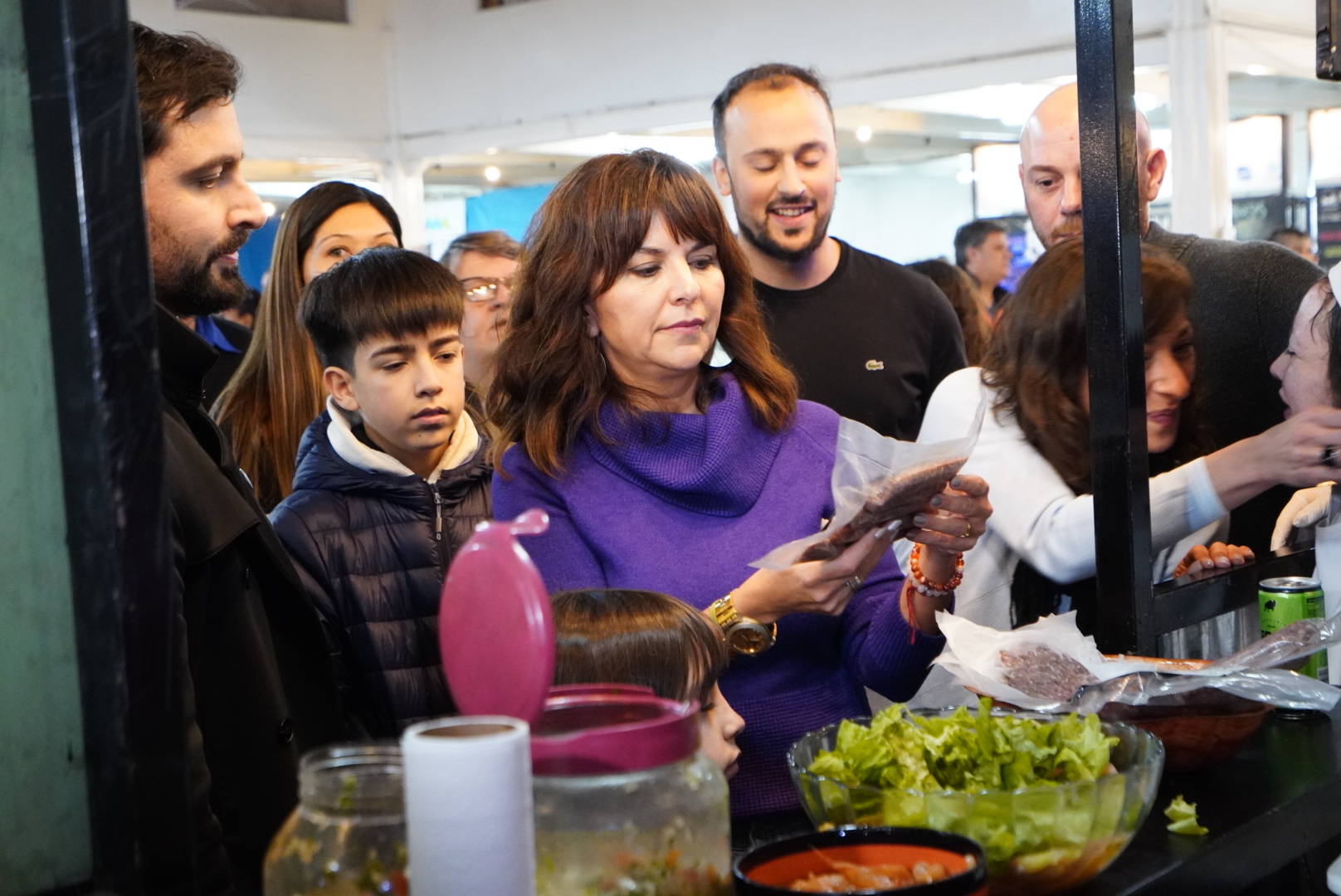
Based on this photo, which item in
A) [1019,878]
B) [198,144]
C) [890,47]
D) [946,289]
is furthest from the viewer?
[890,47]

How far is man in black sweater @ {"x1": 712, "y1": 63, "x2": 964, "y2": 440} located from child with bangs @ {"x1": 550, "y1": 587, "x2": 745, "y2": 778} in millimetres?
1455

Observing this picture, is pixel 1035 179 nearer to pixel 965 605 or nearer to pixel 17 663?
pixel 965 605

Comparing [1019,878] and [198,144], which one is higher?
[198,144]

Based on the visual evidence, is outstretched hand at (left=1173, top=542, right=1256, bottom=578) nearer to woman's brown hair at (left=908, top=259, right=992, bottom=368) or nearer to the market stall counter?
the market stall counter

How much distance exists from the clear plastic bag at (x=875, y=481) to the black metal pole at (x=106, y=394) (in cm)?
74

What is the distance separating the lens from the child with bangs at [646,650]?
1257 mm

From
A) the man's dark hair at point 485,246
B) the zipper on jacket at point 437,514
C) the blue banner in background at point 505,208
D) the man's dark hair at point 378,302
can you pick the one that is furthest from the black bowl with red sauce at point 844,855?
the blue banner in background at point 505,208

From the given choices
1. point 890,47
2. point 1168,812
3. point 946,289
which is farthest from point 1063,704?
point 890,47

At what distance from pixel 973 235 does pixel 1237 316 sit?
192 inches

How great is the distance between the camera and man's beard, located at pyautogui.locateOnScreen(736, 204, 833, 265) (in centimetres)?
280

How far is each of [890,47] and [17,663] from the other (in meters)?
6.17

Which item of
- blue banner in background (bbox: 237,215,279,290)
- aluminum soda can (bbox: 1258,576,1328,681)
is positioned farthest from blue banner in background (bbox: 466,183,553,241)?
aluminum soda can (bbox: 1258,576,1328,681)

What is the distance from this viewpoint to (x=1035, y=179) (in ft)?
8.04

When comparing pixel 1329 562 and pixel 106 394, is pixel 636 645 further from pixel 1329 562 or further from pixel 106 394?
pixel 1329 562
